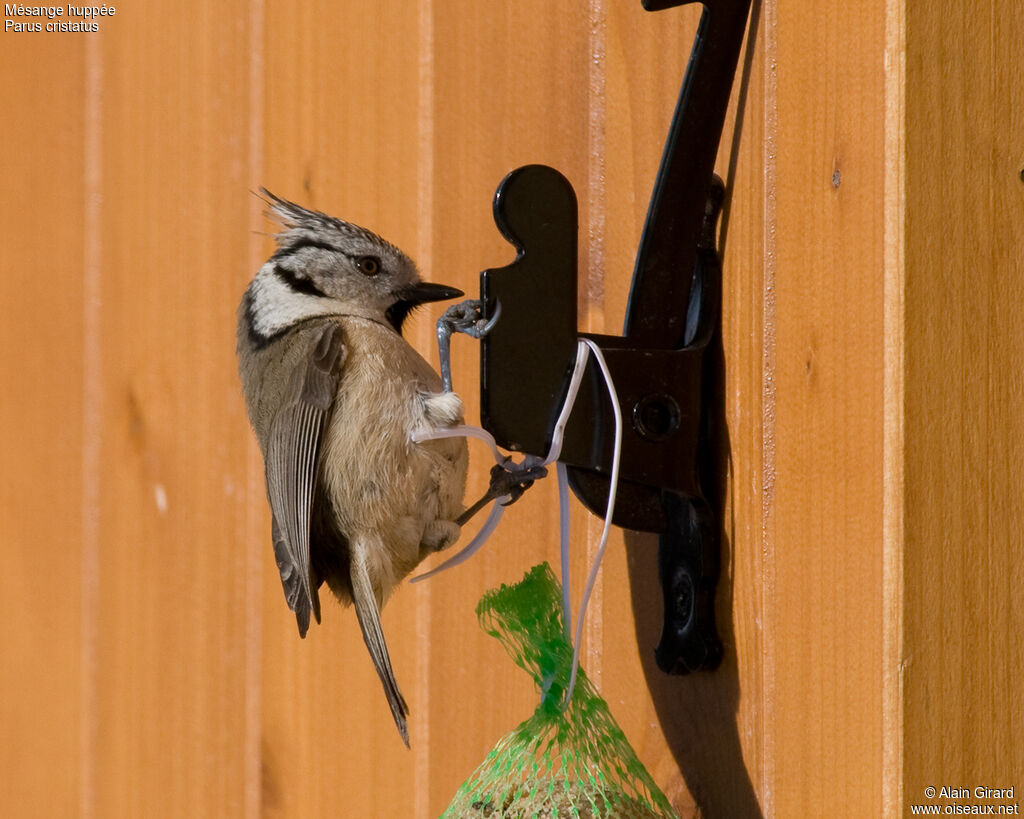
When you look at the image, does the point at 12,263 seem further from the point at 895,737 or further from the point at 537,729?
the point at 895,737

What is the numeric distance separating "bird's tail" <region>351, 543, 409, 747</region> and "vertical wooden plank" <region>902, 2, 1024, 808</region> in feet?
1.47

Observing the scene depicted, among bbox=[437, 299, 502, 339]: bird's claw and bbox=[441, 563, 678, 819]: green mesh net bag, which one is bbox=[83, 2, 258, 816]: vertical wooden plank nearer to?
bbox=[437, 299, 502, 339]: bird's claw

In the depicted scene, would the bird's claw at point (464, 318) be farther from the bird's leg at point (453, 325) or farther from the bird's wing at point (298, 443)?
the bird's wing at point (298, 443)

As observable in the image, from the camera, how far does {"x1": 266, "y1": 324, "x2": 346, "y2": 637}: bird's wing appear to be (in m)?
1.24

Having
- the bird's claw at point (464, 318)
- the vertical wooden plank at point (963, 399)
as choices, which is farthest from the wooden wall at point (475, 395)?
the bird's claw at point (464, 318)

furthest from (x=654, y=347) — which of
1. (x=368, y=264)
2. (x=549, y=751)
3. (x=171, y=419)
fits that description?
(x=171, y=419)

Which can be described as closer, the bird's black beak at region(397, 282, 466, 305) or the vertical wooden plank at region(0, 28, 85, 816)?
the bird's black beak at region(397, 282, 466, 305)

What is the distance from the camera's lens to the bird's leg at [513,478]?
Result: 37.1 inches

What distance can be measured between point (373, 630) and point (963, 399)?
0.59 metres

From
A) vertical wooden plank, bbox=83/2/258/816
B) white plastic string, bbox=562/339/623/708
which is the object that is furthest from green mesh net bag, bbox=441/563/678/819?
vertical wooden plank, bbox=83/2/258/816

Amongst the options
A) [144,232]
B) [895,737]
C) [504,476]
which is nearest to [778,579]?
[895,737]

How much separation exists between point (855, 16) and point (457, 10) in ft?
1.69

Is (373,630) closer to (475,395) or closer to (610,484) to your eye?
(475,395)

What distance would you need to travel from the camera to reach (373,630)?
1.17 metres
